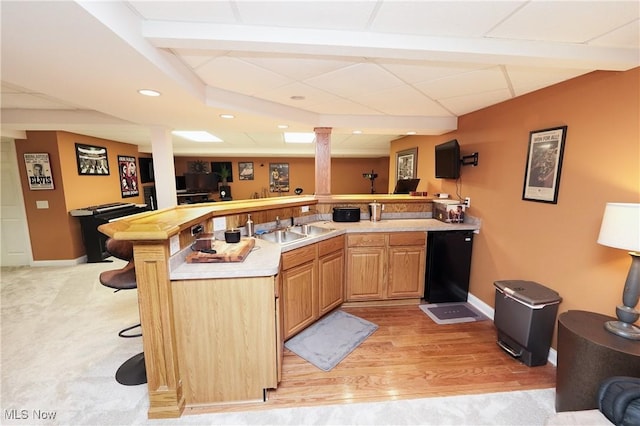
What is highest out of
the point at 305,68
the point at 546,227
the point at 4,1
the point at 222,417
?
the point at 305,68

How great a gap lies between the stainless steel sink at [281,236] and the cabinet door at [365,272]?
2.05 ft

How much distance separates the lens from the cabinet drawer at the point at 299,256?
2.17 metres

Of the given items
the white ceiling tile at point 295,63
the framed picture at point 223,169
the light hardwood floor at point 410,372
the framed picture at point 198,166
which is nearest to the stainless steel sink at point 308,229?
the light hardwood floor at point 410,372

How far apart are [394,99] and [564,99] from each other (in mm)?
1327

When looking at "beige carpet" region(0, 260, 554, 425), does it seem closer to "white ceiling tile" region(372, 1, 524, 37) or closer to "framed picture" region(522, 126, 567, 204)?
"framed picture" region(522, 126, 567, 204)

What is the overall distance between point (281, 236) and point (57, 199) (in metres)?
4.15

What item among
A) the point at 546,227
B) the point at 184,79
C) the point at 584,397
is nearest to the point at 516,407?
the point at 584,397

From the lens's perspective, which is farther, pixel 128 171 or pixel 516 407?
pixel 128 171

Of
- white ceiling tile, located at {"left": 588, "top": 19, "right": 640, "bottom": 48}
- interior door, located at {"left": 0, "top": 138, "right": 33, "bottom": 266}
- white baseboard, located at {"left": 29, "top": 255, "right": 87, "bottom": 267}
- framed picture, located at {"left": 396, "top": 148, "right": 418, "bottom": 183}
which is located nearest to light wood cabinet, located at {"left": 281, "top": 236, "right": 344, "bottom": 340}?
white ceiling tile, located at {"left": 588, "top": 19, "right": 640, "bottom": 48}

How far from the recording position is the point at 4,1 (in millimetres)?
903

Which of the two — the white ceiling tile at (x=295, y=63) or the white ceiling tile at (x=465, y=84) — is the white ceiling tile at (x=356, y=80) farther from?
the white ceiling tile at (x=465, y=84)

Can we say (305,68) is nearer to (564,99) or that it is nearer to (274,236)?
(274,236)

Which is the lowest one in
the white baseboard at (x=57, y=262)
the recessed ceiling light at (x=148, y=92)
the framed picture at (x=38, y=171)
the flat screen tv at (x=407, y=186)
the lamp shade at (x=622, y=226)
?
the white baseboard at (x=57, y=262)

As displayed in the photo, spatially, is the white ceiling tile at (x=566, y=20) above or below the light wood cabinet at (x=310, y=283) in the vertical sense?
above
